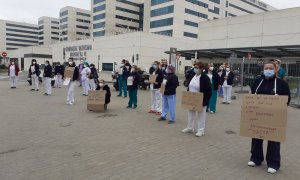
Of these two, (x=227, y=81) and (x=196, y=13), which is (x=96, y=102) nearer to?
(x=227, y=81)

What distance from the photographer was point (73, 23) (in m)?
108

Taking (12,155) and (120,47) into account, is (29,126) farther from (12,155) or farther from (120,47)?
(120,47)

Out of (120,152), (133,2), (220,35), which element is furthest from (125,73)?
(133,2)

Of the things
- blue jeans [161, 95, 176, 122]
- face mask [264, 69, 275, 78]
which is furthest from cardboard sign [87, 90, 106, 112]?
face mask [264, 69, 275, 78]

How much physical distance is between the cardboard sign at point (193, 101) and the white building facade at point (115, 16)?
75589mm

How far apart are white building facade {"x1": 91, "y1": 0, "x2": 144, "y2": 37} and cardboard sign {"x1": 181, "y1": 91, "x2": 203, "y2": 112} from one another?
248ft

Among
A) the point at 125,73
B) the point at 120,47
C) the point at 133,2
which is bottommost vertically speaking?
the point at 125,73

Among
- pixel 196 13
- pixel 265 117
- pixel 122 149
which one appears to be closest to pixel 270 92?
pixel 265 117

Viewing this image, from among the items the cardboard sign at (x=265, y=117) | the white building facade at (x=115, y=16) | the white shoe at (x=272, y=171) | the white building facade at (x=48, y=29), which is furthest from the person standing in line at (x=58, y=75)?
the white building facade at (x=48, y=29)

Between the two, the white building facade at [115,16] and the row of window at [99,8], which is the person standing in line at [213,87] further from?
the row of window at [99,8]

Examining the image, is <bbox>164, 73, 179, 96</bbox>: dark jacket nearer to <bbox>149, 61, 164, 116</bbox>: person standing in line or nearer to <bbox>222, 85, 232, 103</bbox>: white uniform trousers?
<bbox>149, 61, 164, 116</bbox>: person standing in line

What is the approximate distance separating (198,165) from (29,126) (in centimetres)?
496

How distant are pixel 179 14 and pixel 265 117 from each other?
208ft

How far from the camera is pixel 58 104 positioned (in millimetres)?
11969
